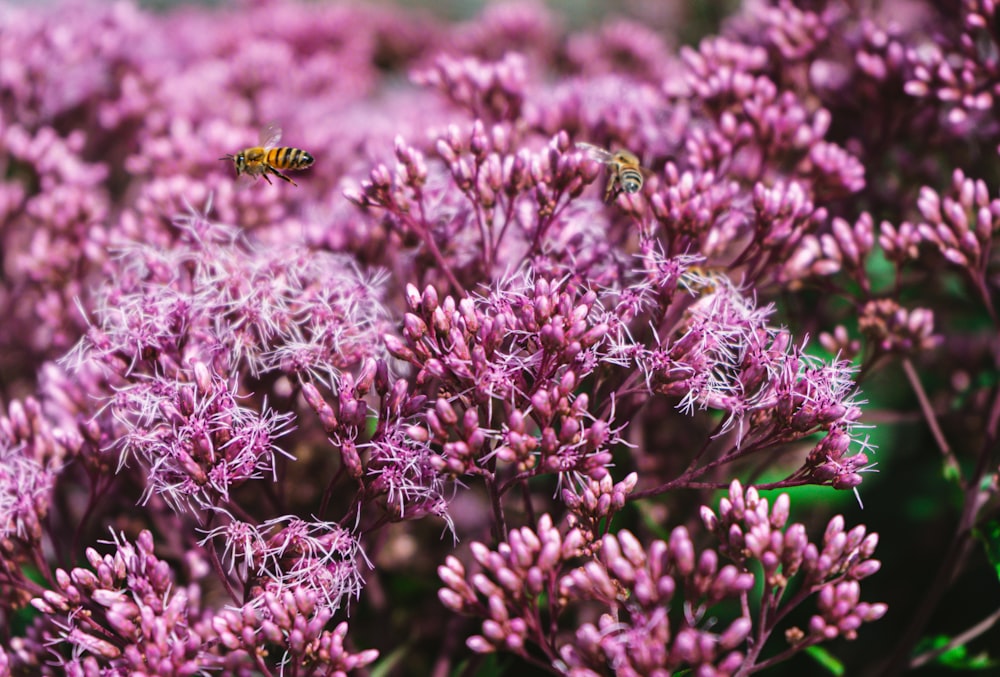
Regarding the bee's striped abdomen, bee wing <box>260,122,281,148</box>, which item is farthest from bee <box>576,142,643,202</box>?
bee wing <box>260,122,281,148</box>

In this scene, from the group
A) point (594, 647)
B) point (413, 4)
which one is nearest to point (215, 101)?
point (594, 647)

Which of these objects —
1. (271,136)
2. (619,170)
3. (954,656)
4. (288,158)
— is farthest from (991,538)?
(271,136)

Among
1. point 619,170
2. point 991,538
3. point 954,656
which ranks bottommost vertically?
point 954,656

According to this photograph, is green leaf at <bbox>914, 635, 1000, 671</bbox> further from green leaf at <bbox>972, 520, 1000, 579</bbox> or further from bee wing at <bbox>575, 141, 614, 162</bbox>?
bee wing at <bbox>575, 141, 614, 162</bbox>

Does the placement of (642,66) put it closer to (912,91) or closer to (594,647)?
(912,91)

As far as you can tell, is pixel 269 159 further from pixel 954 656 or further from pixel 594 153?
pixel 954 656

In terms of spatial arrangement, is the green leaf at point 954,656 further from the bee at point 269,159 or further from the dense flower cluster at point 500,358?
the bee at point 269,159
